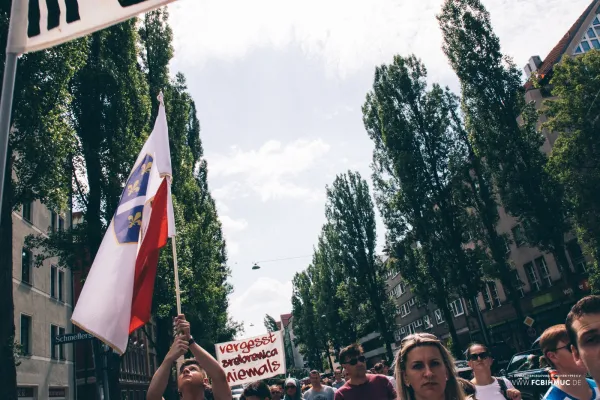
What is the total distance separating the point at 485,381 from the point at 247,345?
5040 millimetres

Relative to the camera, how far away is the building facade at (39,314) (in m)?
21.5

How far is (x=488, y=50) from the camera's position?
24938mm

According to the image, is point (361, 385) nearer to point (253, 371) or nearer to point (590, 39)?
point (253, 371)

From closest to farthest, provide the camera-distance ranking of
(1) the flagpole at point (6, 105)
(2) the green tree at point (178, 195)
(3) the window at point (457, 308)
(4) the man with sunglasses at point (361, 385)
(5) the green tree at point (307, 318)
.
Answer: (1) the flagpole at point (6, 105) < (4) the man with sunglasses at point (361, 385) < (2) the green tree at point (178, 195) < (3) the window at point (457, 308) < (5) the green tree at point (307, 318)

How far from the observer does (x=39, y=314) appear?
23.5 metres

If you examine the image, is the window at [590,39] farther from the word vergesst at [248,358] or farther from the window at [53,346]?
the window at [53,346]

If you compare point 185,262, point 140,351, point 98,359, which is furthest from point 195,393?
point 140,351

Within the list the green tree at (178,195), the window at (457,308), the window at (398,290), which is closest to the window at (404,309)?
the window at (398,290)

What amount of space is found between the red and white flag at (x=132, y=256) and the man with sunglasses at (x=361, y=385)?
7.70 feet

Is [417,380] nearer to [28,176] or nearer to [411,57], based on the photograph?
[28,176]

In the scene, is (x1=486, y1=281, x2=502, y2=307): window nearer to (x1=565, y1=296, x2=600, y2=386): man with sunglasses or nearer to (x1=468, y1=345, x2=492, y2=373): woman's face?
(x1=468, y1=345, x2=492, y2=373): woman's face

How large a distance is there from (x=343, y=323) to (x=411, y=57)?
35241 millimetres

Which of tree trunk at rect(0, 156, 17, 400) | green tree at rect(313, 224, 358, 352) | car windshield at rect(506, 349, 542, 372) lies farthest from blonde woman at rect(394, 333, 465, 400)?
green tree at rect(313, 224, 358, 352)

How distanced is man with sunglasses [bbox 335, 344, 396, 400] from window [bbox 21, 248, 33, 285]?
69.1 feet
